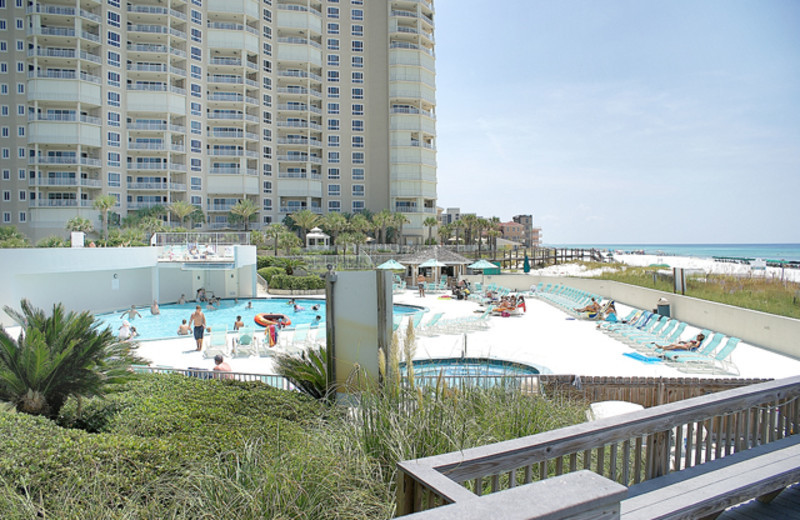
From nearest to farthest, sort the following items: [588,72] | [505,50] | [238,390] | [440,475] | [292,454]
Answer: [440,475] → [292,454] → [238,390] → [505,50] → [588,72]

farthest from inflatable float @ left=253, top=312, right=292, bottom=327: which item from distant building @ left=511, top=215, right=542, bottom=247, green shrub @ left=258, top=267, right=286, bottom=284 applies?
distant building @ left=511, top=215, right=542, bottom=247

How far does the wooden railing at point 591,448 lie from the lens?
2.33 m

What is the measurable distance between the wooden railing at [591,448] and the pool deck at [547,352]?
6.48 meters

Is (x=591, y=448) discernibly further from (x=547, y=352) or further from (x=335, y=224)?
(x=335, y=224)

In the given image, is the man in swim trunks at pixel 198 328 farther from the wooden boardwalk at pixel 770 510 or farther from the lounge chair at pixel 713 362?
the wooden boardwalk at pixel 770 510

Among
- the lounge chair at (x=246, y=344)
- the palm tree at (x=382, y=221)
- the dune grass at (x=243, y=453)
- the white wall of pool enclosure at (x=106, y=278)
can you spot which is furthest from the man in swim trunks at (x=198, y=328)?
the palm tree at (x=382, y=221)

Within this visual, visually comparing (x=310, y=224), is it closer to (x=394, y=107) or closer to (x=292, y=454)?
(x=394, y=107)

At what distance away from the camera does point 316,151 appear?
61.7 meters

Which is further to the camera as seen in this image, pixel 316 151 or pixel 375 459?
pixel 316 151

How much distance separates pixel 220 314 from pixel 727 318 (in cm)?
2116

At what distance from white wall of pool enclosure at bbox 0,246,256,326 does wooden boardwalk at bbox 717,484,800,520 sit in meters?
21.7

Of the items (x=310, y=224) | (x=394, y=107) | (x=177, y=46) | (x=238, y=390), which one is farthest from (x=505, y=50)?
(x=177, y=46)

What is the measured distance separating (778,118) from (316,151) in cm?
4634

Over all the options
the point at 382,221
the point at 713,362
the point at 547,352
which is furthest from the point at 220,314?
the point at 382,221
